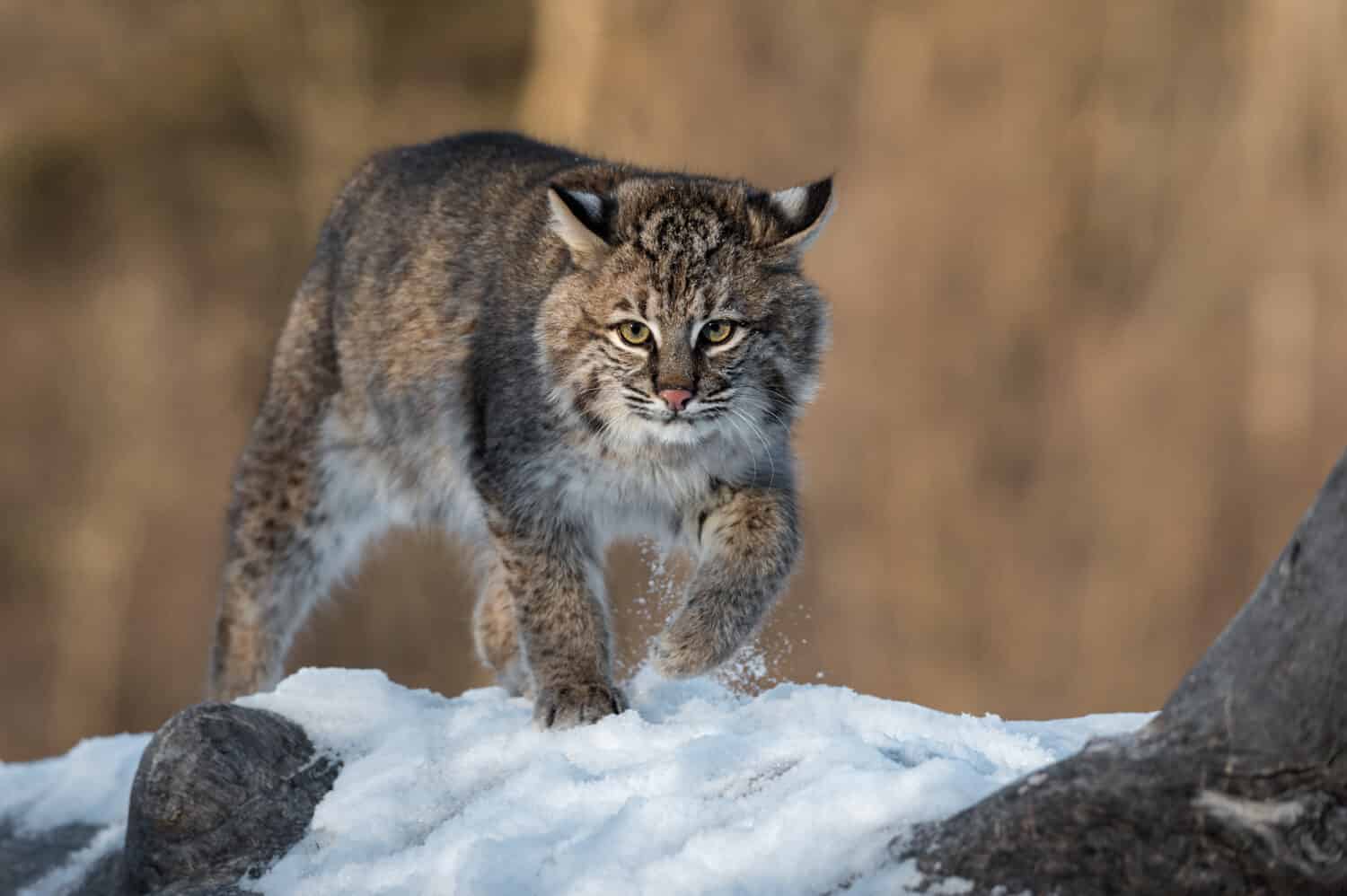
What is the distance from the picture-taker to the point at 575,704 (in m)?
4.51

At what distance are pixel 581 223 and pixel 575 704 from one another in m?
1.30

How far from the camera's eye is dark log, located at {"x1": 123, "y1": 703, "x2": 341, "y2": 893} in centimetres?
421

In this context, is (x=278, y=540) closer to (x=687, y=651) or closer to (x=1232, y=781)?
(x=687, y=651)

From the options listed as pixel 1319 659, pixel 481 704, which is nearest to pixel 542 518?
pixel 481 704

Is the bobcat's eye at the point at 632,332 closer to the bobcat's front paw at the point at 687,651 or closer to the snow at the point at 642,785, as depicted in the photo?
the bobcat's front paw at the point at 687,651

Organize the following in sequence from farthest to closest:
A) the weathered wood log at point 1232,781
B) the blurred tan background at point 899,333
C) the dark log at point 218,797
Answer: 1. the blurred tan background at point 899,333
2. the dark log at point 218,797
3. the weathered wood log at point 1232,781

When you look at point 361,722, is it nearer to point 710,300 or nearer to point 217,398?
point 710,300

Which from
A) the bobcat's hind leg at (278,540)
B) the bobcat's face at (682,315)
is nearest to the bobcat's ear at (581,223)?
the bobcat's face at (682,315)

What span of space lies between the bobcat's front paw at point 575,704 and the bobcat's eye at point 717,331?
0.96m

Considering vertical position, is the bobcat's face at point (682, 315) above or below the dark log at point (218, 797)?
above

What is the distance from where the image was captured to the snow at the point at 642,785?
3.25m

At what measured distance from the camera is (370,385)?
230 inches

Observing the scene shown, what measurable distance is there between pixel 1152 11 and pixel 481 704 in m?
7.99

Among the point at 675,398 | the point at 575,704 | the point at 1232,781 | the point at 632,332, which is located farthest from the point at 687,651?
the point at 1232,781
